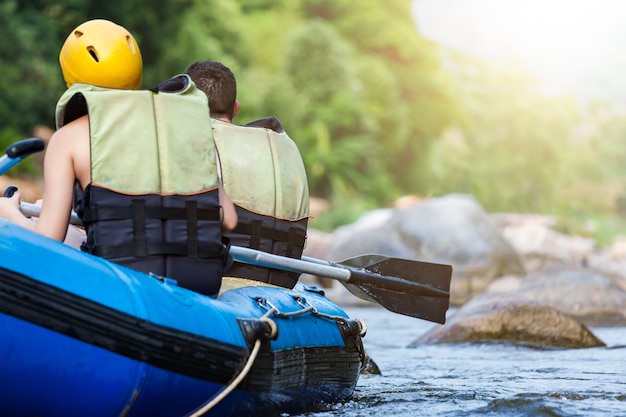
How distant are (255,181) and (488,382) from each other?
196 cm

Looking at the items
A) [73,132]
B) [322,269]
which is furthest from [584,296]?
[73,132]

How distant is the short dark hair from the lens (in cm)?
412

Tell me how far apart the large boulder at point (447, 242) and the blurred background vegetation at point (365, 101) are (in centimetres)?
534

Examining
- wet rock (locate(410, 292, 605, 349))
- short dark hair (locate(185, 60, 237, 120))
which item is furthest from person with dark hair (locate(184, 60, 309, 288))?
wet rock (locate(410, 292, 605, 349))

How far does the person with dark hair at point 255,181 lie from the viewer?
4.11m

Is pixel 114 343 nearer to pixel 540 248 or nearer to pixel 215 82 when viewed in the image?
pixel 215 82

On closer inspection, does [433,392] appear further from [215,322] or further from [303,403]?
[215,322]

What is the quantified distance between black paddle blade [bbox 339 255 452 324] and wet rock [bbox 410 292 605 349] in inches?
107

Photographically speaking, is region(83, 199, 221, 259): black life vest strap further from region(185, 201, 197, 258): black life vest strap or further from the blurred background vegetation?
the blurred background vegetation

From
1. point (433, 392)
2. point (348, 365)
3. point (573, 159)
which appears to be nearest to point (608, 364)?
point (433, 392)

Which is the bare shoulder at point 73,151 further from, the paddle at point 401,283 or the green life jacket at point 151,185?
the paddle at point 401,283

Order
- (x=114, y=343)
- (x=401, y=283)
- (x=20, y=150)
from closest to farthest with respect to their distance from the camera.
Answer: (x=114, y=343) < (x=20, y=150) < (x=401, y=283)

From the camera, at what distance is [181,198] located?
11.1ft

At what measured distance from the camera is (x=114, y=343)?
9.84 feet
